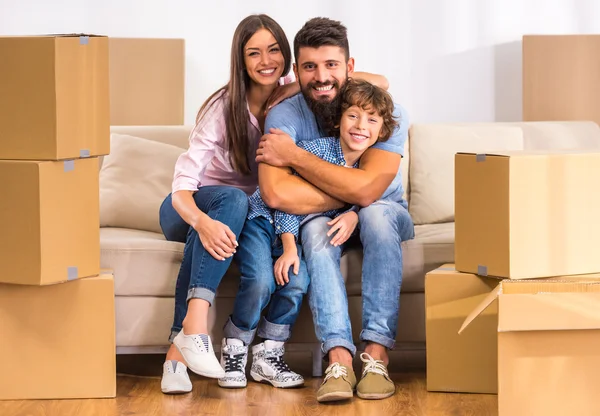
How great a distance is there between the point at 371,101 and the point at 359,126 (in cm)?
7

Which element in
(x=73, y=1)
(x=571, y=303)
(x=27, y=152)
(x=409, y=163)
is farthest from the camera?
(x=73, y=1)

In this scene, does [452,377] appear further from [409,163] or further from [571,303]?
[409,163]

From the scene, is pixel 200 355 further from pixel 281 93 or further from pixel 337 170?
pixel 281 93

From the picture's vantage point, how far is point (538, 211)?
2.32 meters

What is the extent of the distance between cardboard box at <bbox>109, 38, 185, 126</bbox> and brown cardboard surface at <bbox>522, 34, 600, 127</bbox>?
1271mm

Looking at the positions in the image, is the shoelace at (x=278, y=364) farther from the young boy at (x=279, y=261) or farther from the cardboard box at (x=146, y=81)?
the cardboard box at (x=146, y=81)

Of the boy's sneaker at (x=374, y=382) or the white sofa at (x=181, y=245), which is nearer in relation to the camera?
the boy's sneaker at (x=374, y=382)

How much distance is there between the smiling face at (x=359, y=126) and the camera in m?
2.64

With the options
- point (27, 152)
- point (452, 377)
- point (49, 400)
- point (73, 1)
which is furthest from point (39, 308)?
point (73, 1)

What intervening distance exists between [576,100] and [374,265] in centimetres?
148

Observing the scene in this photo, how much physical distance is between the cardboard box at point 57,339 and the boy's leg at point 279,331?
387 millimetres

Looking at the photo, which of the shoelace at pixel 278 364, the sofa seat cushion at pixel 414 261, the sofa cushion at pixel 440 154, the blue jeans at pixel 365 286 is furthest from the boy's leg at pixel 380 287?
the sofa cushion at pixel 440 154

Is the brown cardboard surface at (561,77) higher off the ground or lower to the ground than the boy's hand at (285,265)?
higher

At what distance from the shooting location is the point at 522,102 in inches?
147
